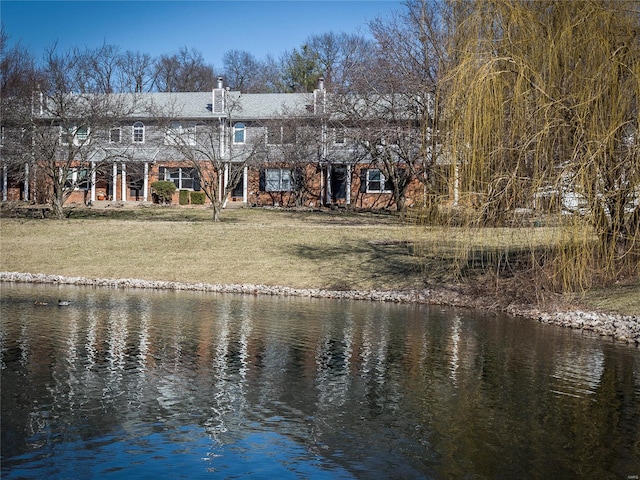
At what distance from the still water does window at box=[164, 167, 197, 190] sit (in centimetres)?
3276

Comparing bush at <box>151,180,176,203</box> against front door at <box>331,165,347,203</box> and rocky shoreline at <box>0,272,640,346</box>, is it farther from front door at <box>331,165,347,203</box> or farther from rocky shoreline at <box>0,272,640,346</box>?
rocky shoreline at <box>0,272,640,346</box>

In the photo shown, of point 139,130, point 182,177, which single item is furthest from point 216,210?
point 139,130

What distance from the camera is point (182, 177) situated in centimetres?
5247

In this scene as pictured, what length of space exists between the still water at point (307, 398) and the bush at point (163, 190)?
30128 mm

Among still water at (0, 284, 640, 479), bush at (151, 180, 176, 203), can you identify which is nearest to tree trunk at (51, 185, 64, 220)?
bush at (151, 180, 176, 203)

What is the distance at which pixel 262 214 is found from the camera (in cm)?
4228

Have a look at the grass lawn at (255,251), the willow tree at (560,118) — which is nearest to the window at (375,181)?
the grass lawn at (255,251)

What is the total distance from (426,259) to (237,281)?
6317 mm

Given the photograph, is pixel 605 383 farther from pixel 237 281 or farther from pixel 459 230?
pixel 237 281

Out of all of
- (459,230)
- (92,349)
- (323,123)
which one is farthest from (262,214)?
(92,349)

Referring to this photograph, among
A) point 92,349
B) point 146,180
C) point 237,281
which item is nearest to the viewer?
point 92,349

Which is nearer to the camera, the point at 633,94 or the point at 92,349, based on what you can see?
the point at 92,349

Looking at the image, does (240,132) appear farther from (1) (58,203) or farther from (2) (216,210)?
(1) (58,203)

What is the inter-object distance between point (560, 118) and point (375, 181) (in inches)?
1304
